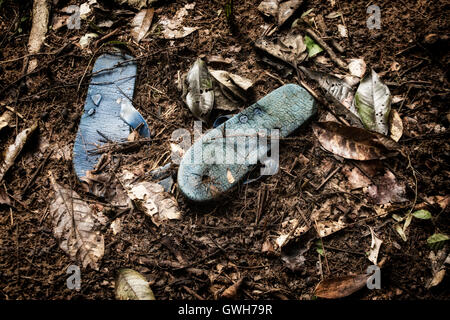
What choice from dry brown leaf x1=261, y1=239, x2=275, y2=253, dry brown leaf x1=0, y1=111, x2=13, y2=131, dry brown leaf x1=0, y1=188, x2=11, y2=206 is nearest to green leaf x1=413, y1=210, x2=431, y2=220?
dry brown leaf x1=261, y1=239, x2=275, y2=253

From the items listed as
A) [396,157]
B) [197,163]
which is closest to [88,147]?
[197,163]

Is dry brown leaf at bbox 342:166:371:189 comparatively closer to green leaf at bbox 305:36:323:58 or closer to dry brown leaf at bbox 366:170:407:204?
dry brown leaf at bbox 366:170:407:204

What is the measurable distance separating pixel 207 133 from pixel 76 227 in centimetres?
80

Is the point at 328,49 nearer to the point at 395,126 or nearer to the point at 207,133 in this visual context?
the point at 395,126

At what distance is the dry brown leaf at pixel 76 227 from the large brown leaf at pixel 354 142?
123 centimetres

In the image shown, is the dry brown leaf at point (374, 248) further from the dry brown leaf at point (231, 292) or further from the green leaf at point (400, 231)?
the dry brown leaf at point (231, 292)

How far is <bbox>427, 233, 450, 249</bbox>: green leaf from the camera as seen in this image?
1.25 metres

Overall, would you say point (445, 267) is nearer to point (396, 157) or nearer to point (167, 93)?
point (396, 157)

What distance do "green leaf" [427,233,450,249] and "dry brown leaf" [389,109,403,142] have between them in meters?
0.47

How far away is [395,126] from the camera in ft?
4.74

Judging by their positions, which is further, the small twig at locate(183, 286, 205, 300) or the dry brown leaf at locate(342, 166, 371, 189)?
the dry brown leaf at locate(342, 166, 371, 189)

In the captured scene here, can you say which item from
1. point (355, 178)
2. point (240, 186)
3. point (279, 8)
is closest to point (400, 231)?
point (355, 178)

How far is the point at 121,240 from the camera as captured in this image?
136 cm
